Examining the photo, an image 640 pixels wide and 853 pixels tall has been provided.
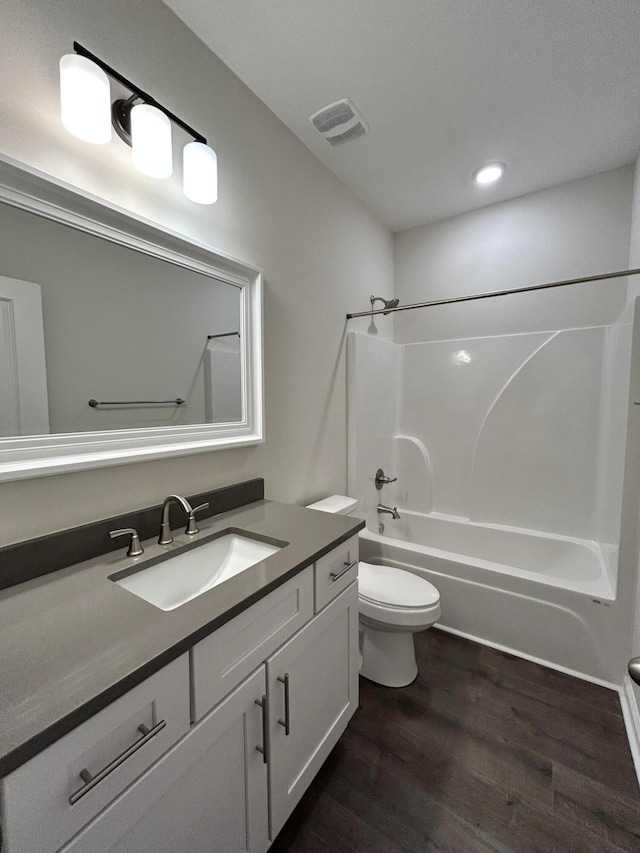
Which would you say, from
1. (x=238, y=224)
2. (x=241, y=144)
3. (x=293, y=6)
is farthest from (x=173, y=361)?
(x=293, y=6)

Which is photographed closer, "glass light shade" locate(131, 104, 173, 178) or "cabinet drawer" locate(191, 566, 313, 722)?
"cabinet drawer" locate(191, 566, 313, 722)

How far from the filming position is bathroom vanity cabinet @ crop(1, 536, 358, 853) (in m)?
0.52

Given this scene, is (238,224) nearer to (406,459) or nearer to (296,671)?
(296,671)

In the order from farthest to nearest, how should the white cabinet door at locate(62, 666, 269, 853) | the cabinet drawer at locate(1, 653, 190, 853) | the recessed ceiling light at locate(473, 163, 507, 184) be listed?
the recessed ceiling light at locate(473, 163, 507, 184) < the white cabinet door at locate(62, 666, 269, 853) < the cabinet drawer at locate(1, 653, 190, 853)

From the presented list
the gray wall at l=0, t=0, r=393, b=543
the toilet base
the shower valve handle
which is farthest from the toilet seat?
the shower valve handle

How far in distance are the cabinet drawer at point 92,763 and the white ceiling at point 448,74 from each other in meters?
1.99

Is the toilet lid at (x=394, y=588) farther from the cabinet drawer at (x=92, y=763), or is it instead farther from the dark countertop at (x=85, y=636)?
the cabinet drawer at (x=92, y=763)

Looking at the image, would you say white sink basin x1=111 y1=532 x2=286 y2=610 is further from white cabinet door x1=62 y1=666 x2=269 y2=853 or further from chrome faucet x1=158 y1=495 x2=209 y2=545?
white cabinet door x1=62 y1=666 x2=269 y2=853

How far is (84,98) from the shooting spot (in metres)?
0.92

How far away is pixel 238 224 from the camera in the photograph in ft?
4.86

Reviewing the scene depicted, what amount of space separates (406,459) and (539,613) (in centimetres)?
132

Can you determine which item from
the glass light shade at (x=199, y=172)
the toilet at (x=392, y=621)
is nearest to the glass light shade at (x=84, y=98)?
the glass light shade at (x=199, y=172)

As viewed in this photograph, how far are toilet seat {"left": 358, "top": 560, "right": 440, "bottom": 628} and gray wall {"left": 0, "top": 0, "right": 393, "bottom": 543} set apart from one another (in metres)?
0.59

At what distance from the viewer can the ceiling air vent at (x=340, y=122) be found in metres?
1.60
